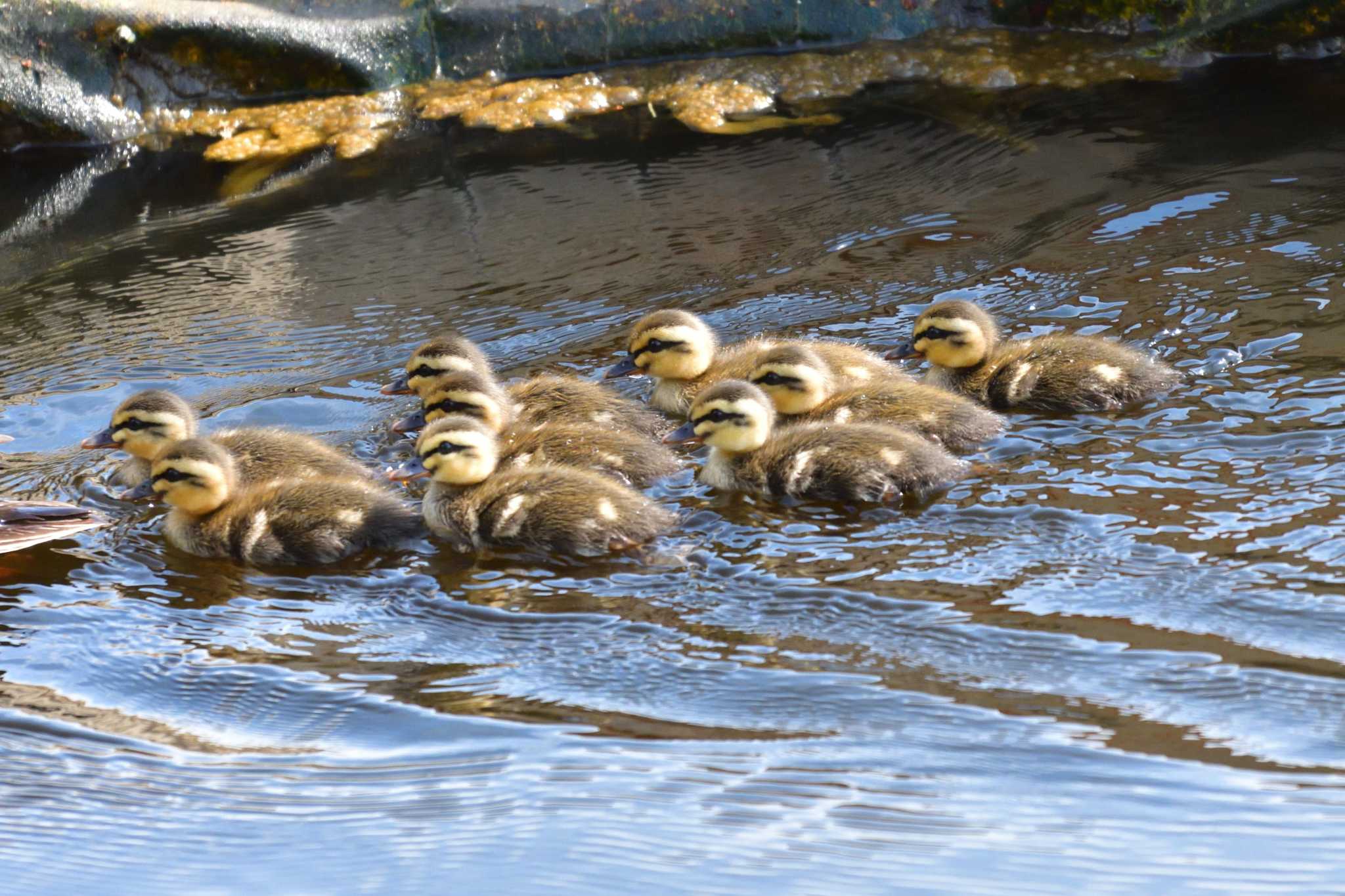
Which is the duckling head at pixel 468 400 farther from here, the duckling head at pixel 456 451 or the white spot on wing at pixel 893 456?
the white spot on wing at pixel 893 456

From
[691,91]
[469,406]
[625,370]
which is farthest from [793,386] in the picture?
[691,91]

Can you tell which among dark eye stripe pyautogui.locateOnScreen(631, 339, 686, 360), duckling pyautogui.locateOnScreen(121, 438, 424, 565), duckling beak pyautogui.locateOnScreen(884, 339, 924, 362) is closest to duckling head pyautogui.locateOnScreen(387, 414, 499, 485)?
duckling pyautogui.locateOnScreen(121, 438, 424, 565)

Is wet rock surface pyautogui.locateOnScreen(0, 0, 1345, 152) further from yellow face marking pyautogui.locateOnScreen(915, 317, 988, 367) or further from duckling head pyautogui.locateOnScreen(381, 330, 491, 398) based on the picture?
yellow face marking pyautogui.locateOnScreen(915, 317, 988, 367)

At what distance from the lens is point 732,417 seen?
3775mm

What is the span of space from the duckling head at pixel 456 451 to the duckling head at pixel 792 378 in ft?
2.49

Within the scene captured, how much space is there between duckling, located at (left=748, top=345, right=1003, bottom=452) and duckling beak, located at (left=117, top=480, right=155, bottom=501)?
160 cm

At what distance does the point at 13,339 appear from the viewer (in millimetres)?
5105

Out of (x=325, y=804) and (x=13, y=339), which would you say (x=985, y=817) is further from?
(x=13, y=339)

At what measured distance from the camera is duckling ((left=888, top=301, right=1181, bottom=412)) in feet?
12.7

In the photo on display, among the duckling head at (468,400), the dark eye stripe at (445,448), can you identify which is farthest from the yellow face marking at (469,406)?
the dark eye stripe at (445,448)

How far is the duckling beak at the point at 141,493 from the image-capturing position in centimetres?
400

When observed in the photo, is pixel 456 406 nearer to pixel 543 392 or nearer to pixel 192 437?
pixel 543 392

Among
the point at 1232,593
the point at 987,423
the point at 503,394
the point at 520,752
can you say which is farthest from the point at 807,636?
the point at 503,394

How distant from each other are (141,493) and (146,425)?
0.19 metres
